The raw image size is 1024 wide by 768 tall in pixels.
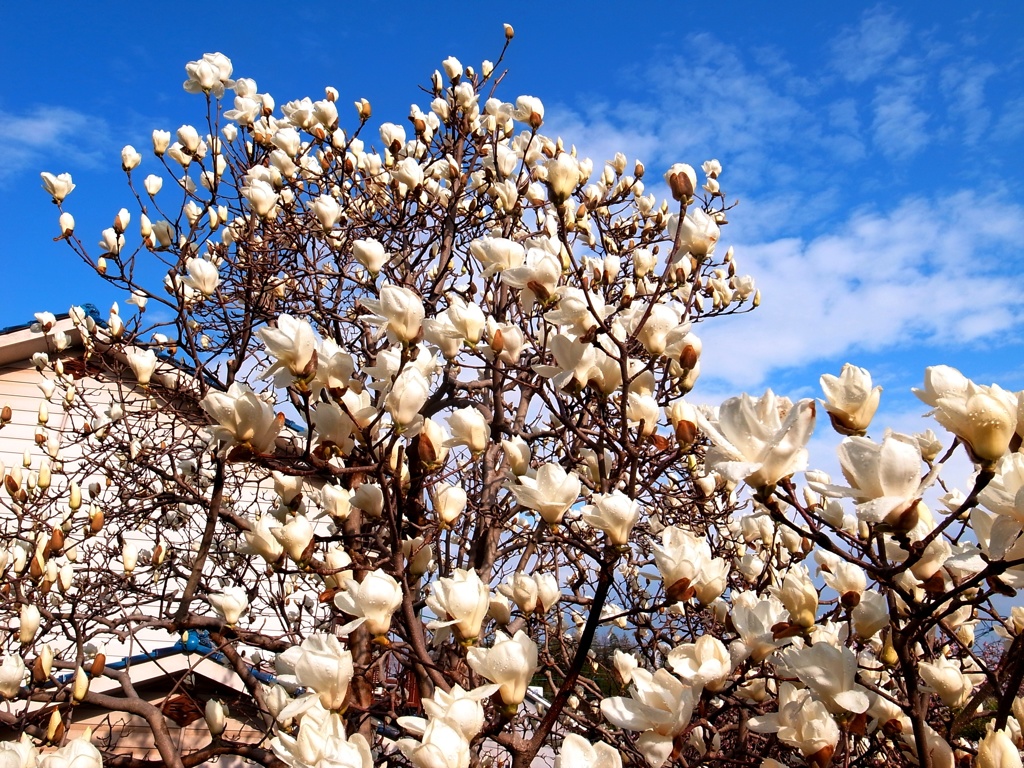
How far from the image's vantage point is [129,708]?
8.38 feet

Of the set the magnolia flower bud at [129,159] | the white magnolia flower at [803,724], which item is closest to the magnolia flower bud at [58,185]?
the magnolia flower bud at [129,159]

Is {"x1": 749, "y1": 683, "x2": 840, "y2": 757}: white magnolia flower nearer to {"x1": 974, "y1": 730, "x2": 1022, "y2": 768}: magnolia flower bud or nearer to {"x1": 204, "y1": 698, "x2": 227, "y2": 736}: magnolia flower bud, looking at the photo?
A: {"x1": 974, "y1": 730, "x2": 1022, "y2": 768}: magnolia flower bud

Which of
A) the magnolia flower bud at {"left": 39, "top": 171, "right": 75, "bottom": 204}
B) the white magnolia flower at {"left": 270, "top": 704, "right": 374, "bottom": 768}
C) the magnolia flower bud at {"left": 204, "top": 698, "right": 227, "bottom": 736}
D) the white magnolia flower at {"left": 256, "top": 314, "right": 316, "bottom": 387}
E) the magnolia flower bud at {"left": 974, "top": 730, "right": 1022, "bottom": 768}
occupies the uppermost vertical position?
the magnolia flower bud at {"left": 39, "top": 171, "right": 75, "bottom": 204}

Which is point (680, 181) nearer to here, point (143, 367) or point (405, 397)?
point (405, 397)

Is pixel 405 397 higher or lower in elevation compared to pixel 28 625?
higher

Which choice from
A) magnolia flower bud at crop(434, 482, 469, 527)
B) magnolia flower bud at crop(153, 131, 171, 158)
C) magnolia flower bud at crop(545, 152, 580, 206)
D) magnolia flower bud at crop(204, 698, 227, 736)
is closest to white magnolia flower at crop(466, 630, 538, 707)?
magnolia flower bud at crop(434, 482, 469, 527)

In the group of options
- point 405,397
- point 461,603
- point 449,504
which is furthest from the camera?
point 449,504

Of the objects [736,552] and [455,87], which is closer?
[736,552]

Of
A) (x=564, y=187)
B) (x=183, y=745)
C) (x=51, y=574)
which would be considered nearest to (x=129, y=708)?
(x=51, y=574)

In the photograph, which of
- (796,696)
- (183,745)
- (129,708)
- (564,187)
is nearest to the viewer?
(796,696)

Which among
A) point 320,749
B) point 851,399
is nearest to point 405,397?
point 320,749

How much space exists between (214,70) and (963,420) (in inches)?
121

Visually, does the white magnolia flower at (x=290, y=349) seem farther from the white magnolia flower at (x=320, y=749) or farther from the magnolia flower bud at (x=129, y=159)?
the magnolia flower bud at (x=129, y=159)

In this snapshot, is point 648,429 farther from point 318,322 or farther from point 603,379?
point 318,322
